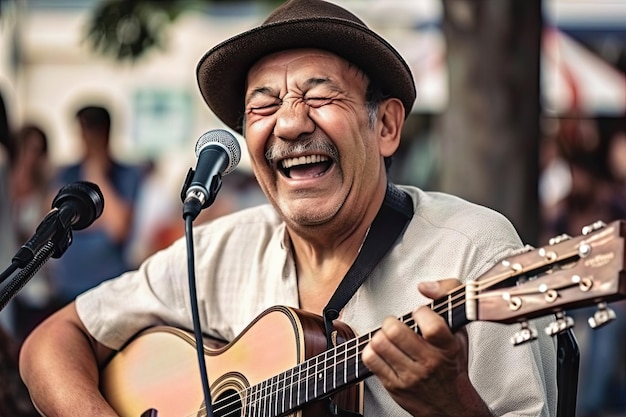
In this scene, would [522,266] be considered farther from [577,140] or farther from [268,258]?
[577,140]

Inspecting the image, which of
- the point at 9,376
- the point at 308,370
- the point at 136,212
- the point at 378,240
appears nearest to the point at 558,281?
the point at 308,370

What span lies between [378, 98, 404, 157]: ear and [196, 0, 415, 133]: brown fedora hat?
0.03m

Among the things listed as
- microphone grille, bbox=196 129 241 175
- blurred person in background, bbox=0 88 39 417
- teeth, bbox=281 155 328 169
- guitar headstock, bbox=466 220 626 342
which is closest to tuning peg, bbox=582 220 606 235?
guitar headstock, bbox=466 220 626 342

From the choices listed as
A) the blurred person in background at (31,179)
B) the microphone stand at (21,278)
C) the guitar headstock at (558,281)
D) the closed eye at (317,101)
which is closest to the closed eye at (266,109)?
the closed eye at (317,101)

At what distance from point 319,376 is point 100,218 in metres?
5.54

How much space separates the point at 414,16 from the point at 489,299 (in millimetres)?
8370

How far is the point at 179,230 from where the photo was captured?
9.22 meters

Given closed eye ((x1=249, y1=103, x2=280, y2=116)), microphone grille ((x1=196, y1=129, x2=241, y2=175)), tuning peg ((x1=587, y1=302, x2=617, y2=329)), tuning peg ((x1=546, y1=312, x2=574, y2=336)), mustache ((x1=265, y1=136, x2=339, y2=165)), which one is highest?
closed eye ((x1=249, y1=103, x2=280, y2=116))

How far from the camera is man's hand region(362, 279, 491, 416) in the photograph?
2.69 metres

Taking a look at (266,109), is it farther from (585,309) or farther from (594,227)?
(585,309)

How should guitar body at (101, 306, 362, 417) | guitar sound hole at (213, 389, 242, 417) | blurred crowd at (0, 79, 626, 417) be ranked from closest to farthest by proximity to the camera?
1. guitar body at (101, 306, 362, 417)
2. guitar sound hole at (213, 389, 242, 417)
3. blurred crowd at (0, 79, 626, 417)

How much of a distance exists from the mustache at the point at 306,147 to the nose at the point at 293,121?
2 cm

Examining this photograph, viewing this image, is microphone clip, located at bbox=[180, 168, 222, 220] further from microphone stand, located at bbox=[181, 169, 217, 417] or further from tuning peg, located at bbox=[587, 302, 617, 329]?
tuning peg, located at bbox=[587, 302, 617, 329]

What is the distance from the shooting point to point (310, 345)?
3.20m
